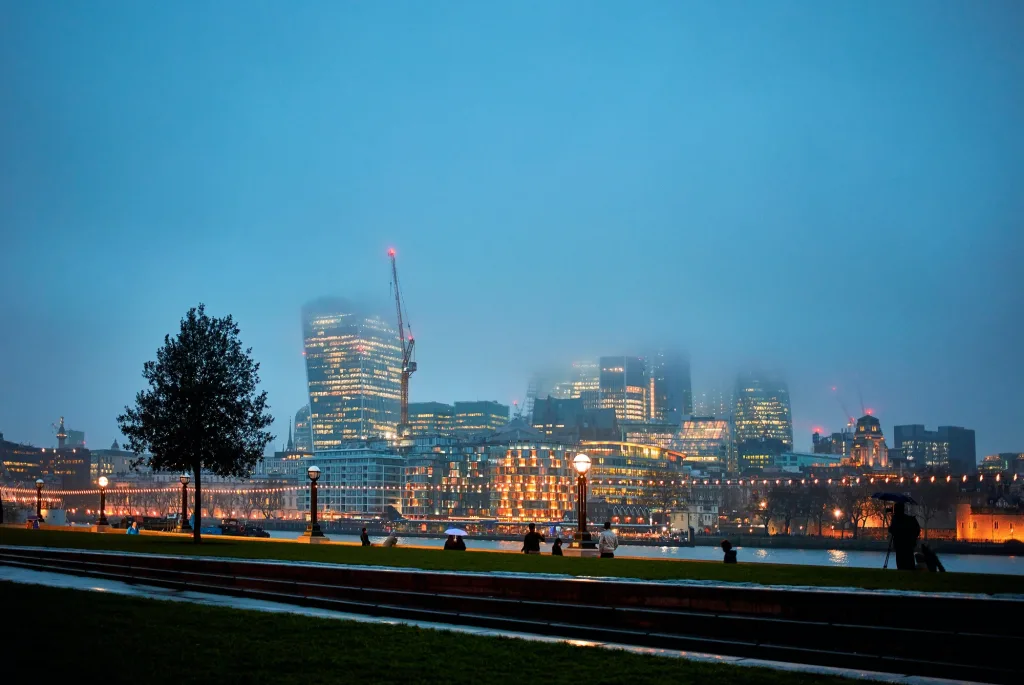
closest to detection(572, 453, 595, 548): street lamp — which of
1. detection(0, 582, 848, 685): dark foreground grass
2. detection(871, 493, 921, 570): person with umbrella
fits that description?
detection(871, 493, 921, 570): person with umbrella

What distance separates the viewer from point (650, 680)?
518 inches

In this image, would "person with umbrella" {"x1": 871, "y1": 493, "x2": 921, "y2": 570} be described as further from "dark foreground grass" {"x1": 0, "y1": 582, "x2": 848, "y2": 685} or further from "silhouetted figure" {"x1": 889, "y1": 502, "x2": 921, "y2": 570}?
"dark foreground grass" {"x1": 0, "y1": 582, "x2": 848, "y2": 685}

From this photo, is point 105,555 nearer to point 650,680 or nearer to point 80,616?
point 80,616

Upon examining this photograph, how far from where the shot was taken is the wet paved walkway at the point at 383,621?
543 inches

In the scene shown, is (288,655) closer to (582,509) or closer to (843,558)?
(582,509)

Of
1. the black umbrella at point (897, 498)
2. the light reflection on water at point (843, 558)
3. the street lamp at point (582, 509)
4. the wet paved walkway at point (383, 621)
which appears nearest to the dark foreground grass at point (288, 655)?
the wet paved walkway at point (383, 621)

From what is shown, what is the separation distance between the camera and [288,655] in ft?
48.2

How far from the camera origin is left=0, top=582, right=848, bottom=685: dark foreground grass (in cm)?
1307

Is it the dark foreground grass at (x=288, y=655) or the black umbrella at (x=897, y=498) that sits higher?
the black umbrella at (x=897, y=498)

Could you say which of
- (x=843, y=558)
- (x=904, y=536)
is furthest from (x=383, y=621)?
(x=843, y=558)

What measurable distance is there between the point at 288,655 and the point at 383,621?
211 inches

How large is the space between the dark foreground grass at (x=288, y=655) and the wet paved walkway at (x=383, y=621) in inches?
25.6

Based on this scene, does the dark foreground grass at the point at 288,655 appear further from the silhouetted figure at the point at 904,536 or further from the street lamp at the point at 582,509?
the street lamp at the point at 582,509

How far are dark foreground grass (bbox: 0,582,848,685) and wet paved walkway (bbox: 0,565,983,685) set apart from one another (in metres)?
0.65
